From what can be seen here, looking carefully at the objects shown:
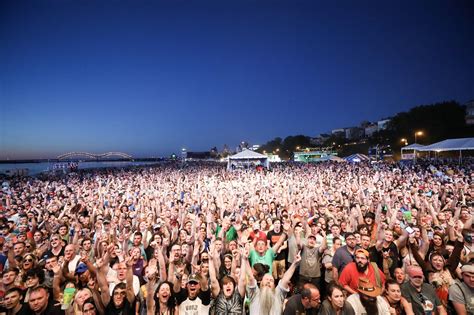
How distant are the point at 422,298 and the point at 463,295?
1.53ft

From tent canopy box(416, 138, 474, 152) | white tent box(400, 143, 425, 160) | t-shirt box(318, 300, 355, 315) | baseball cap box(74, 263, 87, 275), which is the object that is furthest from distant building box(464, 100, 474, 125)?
baseball cap box(74, 263, 87, 275)

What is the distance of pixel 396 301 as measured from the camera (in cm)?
290

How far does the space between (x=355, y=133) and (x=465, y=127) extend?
79.0 m

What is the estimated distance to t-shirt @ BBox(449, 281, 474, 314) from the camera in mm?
2861

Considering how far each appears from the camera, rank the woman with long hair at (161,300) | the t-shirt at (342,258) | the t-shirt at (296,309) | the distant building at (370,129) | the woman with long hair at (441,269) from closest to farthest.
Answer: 1. the t-shirt at (296,309)
2. the woman with long hair at (161,300)
3. the woman with long hair at (441,269)
4. the t-shirt at (342,258)
5. the distant building at (370,129)

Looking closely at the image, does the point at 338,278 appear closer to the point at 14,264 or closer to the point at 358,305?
the point at 358,305

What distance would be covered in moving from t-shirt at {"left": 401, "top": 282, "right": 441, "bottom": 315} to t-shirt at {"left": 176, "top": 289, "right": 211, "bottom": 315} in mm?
2635

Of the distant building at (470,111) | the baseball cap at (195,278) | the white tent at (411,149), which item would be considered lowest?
the baseball cap at (195,278)

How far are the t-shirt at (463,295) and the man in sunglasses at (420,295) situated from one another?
7.5 inches

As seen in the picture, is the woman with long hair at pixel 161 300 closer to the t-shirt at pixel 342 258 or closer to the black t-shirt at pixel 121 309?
the black t-shirt at pixel 121 309

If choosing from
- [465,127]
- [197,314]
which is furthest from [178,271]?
[465,127]

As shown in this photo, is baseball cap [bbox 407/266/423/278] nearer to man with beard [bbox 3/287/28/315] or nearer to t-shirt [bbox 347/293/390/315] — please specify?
t-shirt [bbox 347/293/390/315]

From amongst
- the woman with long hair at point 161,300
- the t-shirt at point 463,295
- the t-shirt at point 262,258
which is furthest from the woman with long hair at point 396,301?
the woman with long hair at point 161,300

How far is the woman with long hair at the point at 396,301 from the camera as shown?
2865 millimetres
